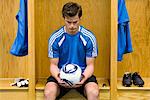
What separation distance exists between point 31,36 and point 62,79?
475 mm

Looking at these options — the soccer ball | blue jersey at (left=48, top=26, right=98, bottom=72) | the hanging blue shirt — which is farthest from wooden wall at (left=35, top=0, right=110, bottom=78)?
the soccer ball

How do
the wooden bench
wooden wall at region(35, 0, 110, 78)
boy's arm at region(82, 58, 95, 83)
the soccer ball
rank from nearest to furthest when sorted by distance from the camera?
the soccer ball < boy's arm at region(82, 58, 95, 83) < the wooden bench < wooden wall at region(35, 0, 110, 78)

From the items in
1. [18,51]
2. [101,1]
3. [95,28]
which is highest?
[101,1]

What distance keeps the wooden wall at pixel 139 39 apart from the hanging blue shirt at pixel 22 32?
97 centimetres

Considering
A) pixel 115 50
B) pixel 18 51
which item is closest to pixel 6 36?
pixel 18 51

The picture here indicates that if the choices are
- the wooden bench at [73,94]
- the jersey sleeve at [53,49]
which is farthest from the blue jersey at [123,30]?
the jersey sleeve at [53,49]

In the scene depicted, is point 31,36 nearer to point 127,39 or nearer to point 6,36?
point 6,36

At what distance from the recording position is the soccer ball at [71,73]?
9.11ft

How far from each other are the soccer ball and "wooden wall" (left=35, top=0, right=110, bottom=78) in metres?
0.69

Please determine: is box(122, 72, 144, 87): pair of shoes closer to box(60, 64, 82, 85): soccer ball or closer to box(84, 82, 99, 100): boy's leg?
box(84, 82, 99, 100): boy's leg

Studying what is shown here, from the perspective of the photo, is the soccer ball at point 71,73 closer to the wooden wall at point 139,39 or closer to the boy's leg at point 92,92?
the boy's leg at point 92,92

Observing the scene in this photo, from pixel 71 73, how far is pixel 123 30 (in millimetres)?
634

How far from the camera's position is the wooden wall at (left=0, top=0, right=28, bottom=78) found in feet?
11.3

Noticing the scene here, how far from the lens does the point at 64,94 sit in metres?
3.03
